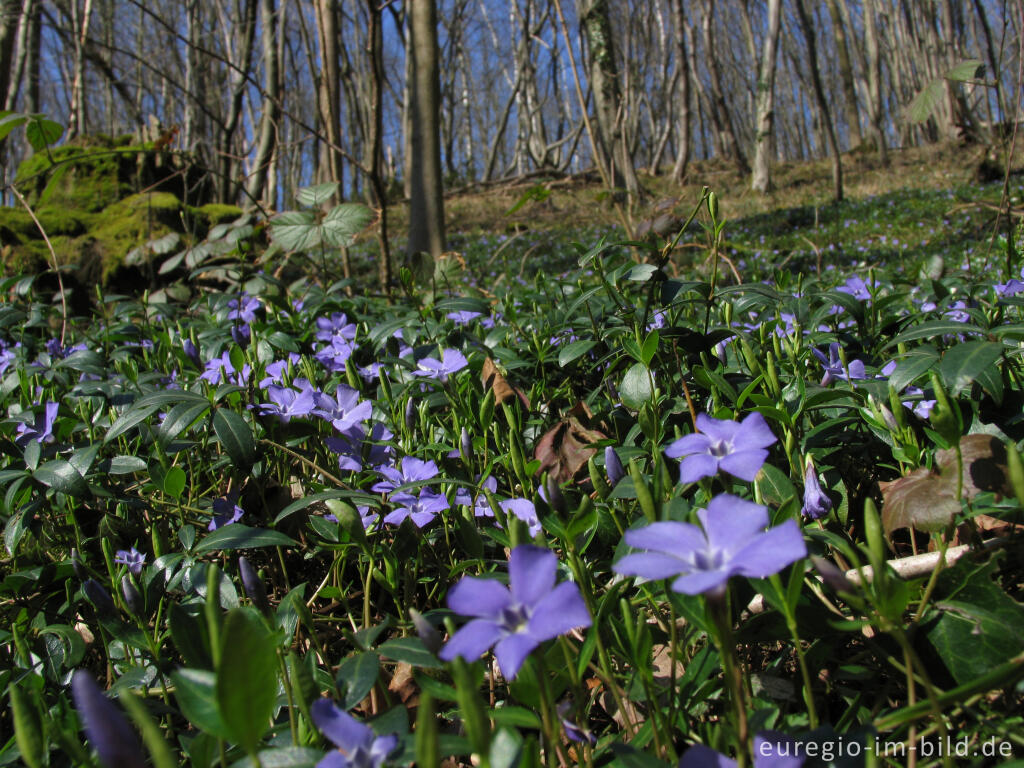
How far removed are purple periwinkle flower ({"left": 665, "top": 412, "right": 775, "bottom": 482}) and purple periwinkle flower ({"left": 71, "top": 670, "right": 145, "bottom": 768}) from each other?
544 mm

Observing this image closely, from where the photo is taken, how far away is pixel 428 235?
4832 mm

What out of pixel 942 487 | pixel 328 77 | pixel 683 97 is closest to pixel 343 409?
pixel 942 487

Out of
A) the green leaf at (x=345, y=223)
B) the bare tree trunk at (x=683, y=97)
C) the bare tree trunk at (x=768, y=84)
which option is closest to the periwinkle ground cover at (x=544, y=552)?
the green leaf at (x=345, y=223)

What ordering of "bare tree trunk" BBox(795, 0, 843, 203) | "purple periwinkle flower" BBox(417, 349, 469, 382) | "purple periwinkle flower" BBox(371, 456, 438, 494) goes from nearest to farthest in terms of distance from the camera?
"purple periwinkle flower" BBox(371, 456, 438, 494) → "purple periwinkle flower" BBox(417, 349, 469, 382) → "bare tree trunk" BBox(795, 0, 843, 203)

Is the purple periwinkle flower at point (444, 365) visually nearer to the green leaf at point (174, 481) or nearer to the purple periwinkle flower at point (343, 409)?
the purple periwinkle flower at point (343, 409)

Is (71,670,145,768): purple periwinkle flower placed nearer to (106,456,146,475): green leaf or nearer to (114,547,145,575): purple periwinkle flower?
(114,547,145,575): purple periwinkle flower

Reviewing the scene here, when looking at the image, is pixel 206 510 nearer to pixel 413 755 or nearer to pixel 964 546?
pixel 413 755

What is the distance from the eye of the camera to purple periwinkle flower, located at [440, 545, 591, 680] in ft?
1.74

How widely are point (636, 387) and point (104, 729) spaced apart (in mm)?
1007

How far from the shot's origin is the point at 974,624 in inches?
28.9

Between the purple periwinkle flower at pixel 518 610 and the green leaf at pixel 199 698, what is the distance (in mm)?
240

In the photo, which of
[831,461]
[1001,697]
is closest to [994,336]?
[831,461]

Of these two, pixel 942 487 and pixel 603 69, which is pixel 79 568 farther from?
pixel 603 69

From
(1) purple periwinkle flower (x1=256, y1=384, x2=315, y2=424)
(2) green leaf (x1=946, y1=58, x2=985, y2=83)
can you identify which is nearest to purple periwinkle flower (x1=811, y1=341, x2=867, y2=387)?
(1) purple periwinkle flower (x1=256, y1=384, x2=315, y2=424)
